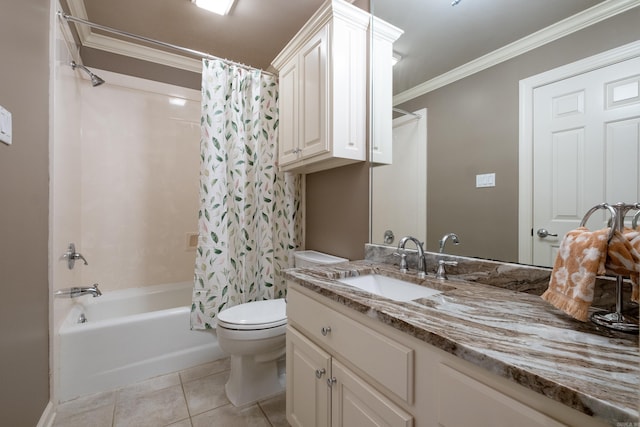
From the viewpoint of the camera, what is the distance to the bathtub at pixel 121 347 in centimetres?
158

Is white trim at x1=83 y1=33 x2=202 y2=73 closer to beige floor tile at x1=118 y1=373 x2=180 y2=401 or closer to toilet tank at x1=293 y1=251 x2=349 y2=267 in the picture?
toilet tank at x1=293 y1=251 x2=349 y2=267

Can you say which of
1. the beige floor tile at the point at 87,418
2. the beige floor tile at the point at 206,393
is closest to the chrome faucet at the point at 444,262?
the beige floor tile at the point at 206,393

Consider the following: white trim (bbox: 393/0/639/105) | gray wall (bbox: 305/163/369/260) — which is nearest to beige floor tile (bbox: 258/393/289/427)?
gray wall (bbox: 305/163/369/260)

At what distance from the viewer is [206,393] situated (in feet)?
5.33

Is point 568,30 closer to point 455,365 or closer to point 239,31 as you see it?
point 455,365

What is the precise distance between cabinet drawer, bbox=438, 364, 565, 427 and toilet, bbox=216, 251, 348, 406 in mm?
1078

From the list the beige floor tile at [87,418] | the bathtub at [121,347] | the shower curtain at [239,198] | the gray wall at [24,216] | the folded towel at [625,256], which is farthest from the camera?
the shower curtain at [239,198]

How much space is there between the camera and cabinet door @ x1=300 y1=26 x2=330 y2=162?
156cm

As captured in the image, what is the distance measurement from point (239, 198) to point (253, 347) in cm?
100

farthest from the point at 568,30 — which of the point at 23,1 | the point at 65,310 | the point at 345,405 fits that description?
the point at 65,310

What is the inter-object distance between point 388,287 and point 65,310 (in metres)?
1.95

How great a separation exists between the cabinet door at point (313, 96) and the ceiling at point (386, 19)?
15.6 inches

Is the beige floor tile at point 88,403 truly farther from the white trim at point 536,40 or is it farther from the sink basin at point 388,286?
the white trim at point 536,40

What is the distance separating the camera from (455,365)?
1.92ft
